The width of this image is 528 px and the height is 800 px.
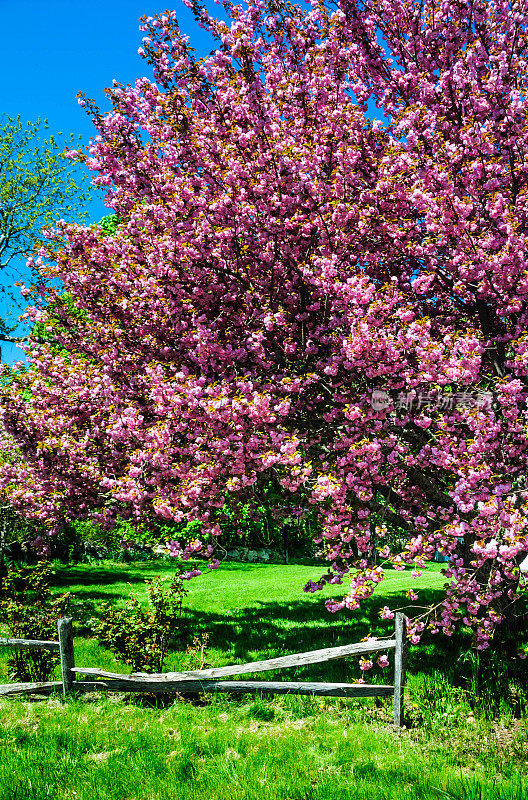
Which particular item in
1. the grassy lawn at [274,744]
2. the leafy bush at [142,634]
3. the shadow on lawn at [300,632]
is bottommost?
the shadow on lawn at [300,632]

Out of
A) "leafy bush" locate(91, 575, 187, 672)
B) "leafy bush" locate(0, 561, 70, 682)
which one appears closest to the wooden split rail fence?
"leafy bush" locate(91, 575, 187, 672)

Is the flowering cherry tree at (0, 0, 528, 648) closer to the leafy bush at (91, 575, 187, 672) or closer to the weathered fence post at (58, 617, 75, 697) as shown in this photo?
the leafy bush at (91, 575, 187, 672)

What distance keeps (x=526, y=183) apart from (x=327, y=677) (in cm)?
778

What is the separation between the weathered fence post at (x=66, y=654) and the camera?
6480mm

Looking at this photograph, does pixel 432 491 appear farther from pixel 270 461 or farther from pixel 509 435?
pixel 270 461

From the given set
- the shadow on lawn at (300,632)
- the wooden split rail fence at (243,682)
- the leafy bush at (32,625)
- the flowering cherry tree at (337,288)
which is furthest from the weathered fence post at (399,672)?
the leafy bush at (32,625)

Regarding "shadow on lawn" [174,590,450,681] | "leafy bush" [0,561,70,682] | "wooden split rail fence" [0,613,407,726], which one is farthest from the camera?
"shadow on lawn" [174,590,450,681]

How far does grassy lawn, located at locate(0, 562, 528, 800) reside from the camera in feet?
13.3

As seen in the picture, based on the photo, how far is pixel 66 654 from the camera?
6535mm

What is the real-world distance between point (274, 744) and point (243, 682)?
1.14 m

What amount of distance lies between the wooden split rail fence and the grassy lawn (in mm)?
187

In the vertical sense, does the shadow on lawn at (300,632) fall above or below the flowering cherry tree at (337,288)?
below

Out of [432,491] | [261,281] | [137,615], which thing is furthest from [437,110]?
[137,615]

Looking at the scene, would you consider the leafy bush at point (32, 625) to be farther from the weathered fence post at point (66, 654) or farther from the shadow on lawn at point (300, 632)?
the shadow on lawn at point (300, 632)
